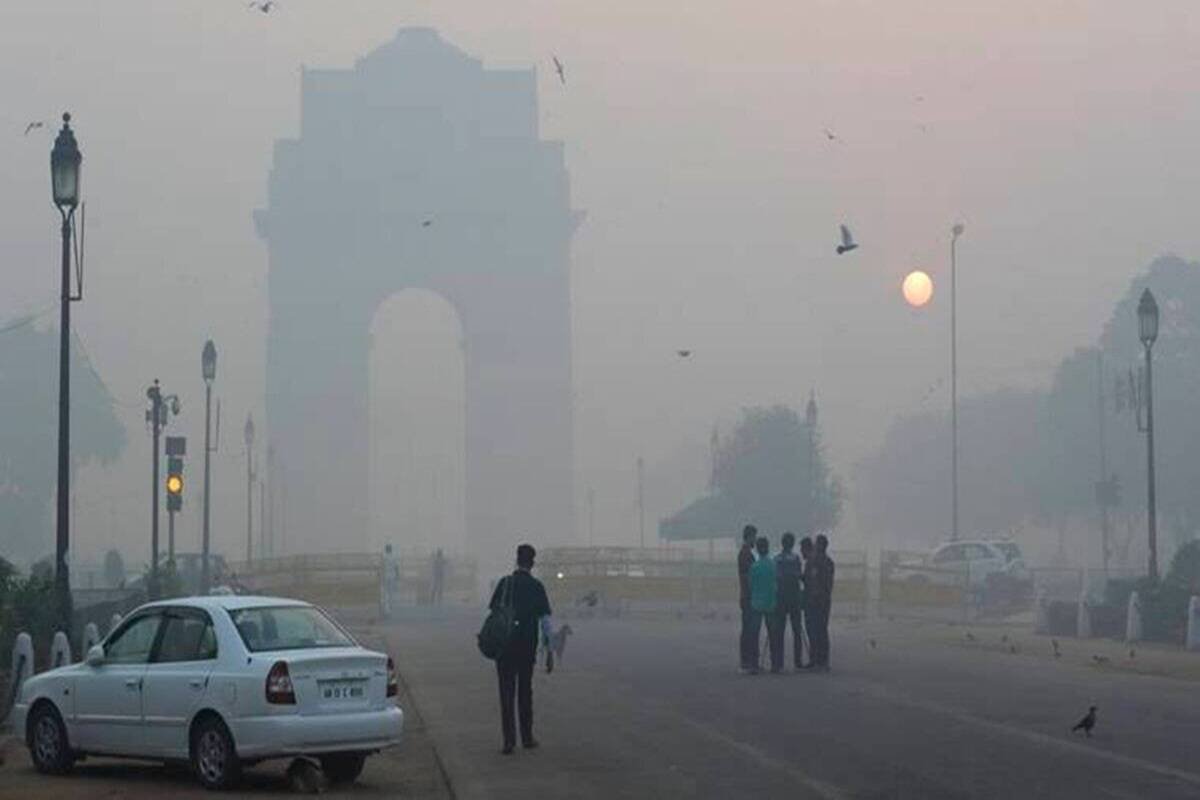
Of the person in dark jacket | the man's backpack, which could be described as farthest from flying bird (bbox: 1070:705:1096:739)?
the man's backpack

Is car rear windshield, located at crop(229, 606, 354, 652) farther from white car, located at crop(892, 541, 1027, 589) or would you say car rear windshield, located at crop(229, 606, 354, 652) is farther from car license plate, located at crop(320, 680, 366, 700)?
white car, located at crop(892, 541, 1027, 589)

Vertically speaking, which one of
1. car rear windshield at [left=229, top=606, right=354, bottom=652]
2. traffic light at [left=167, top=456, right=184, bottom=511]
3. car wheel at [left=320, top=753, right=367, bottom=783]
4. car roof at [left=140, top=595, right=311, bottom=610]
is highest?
traffic light at [left=167, top=456, right=184, bottom=511]

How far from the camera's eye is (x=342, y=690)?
17.4 meters

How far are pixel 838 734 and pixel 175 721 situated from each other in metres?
6.51

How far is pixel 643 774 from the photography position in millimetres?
18141

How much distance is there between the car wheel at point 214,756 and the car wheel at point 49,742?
1829 millimetres

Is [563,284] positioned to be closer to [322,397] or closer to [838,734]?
[322,397]

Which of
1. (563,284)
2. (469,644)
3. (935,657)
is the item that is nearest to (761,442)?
(563,284)

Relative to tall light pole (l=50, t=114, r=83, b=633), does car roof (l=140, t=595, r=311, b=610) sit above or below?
below

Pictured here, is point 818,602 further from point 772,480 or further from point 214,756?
point 772,480

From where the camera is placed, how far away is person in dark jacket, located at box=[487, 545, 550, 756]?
66.9 ft

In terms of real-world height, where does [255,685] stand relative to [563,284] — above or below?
below

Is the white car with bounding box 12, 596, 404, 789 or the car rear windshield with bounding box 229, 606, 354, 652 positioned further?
the car rear windshield with bounding box 229, 606, 354, 652

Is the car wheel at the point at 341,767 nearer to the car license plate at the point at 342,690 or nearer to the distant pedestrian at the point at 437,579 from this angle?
the car license plate at the point at 342,690
